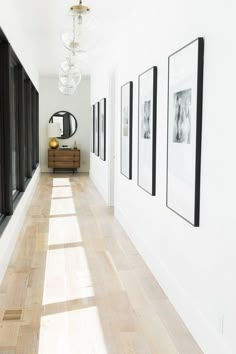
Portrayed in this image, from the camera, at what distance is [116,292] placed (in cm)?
429

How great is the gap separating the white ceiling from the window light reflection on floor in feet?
8.02

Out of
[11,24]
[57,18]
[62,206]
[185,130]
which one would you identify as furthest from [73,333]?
[62,206]

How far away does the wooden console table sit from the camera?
14.9 m

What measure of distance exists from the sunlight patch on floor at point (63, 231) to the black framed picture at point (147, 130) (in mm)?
1414

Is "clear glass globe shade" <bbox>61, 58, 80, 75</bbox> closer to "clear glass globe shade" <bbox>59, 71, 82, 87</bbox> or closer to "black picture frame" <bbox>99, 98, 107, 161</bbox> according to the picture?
"clear glass globe shade" <bbox>59, 71, 82, 87</bbox>

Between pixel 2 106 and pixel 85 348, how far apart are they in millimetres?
3358

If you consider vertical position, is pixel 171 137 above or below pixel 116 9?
below

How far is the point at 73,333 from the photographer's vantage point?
3402 millimetres

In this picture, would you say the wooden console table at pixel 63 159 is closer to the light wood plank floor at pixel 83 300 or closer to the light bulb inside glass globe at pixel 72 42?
the light wood plank floor at pixel 83 300

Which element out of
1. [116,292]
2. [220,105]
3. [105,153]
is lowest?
[116,292]

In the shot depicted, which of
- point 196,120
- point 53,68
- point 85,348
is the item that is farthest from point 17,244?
point 53,68

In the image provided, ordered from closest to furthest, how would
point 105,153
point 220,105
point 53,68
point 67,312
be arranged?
point 220,105
point 67,312
point 105,153
point 53,68

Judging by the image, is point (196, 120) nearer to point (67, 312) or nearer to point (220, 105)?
point (220, 105)

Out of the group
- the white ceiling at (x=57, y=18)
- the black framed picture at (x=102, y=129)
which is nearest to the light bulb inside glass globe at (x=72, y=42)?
the white ceiling at (x=57, y=18)
